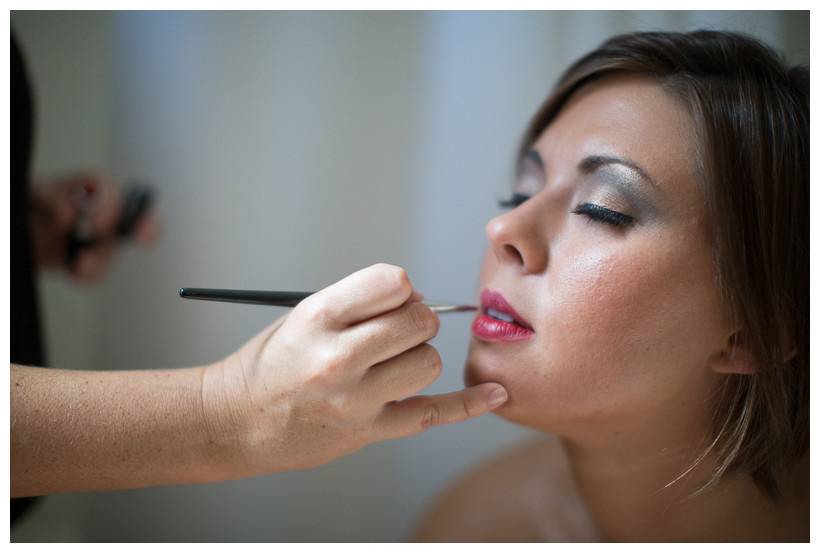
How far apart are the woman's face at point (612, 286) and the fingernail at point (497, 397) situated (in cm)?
2

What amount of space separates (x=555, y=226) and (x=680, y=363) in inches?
10.0

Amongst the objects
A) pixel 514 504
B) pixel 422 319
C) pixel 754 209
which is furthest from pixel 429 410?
pixel 514 504

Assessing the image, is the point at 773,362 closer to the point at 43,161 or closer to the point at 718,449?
the point at 718,449

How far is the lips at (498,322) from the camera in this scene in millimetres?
835

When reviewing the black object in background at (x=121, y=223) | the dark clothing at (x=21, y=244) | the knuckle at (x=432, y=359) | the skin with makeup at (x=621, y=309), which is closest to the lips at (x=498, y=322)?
the skin with makeup at (x=621, y=309)

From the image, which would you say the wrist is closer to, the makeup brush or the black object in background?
the makeup brush

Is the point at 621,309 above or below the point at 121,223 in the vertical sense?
below

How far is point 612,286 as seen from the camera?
800 millimetres

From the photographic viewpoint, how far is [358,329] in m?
0.71

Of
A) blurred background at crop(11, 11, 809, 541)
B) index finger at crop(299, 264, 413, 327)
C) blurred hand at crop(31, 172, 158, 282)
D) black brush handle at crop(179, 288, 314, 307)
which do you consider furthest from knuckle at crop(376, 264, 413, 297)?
blurred hand at crop(31, 172, 158, 282)

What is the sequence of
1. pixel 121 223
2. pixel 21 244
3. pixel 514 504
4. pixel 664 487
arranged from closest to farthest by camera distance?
pixel 664 487 → pixel 21 244 → pixel 514 504 → pixel 121 223

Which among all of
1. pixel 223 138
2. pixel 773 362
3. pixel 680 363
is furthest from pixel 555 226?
pixel 223 138

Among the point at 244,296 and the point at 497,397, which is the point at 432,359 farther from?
the point at 244,296

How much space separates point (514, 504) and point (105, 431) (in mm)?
863
